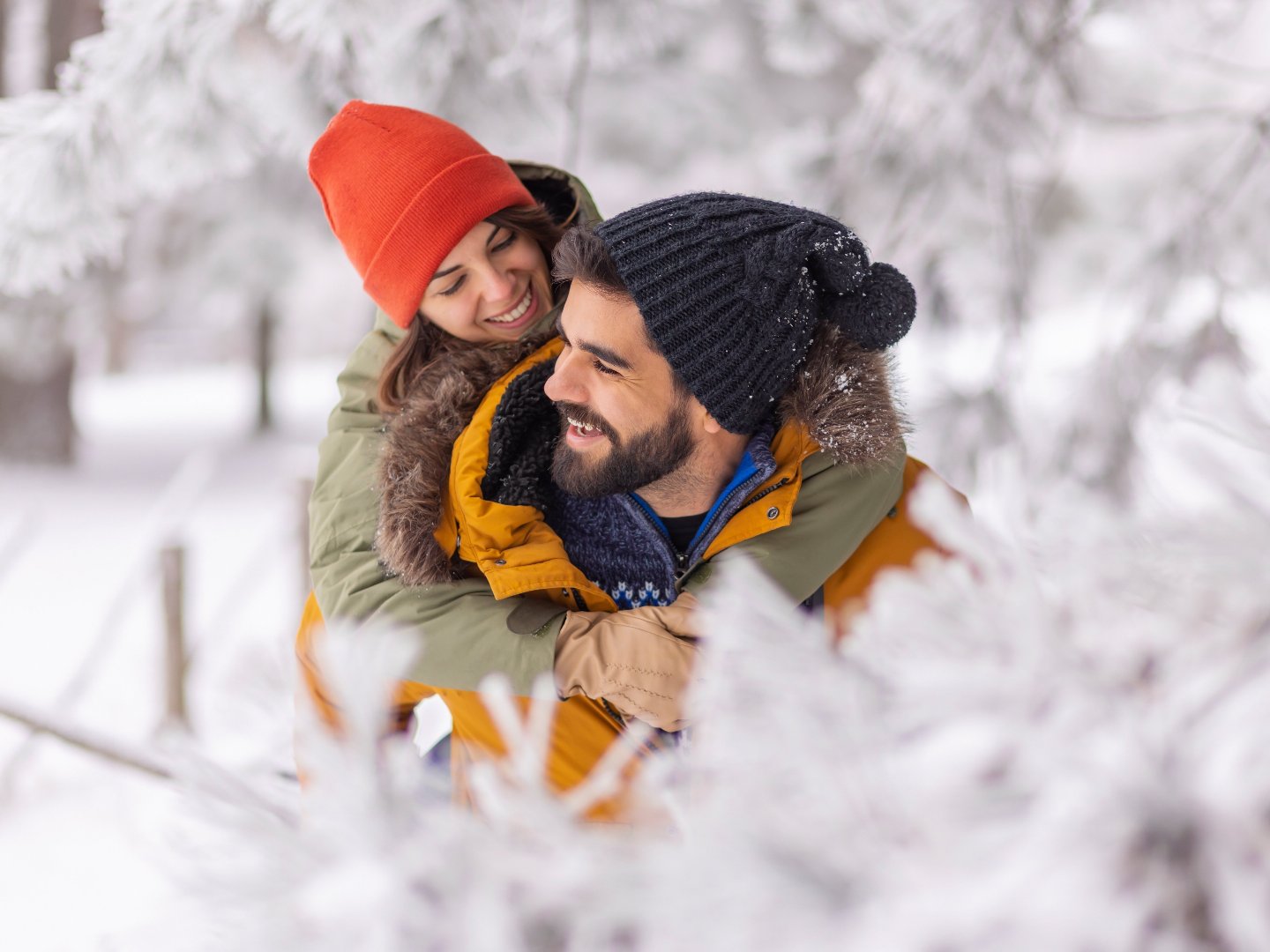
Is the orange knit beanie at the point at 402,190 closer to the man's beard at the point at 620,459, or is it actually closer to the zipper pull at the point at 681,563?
the man's beard at the point at 620,459

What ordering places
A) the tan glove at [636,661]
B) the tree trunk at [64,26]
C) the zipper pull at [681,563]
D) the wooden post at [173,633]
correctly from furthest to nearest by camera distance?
the tree trunk at [64,26] < the wooden post at [173,633] < the zipper pull at [681,563] < the tan glove at [636,661]

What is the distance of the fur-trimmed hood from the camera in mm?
1489

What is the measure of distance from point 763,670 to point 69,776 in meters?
4.70

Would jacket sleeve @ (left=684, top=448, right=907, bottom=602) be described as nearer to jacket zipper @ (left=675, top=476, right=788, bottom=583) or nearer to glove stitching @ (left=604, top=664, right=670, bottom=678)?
jacket zipper @ (left=675, top=476, right=788, bottom=583)

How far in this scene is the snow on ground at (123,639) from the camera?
1.05 metres

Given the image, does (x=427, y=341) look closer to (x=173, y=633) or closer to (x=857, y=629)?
(x=857, y=629)

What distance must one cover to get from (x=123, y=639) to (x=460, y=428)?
5.24 metres

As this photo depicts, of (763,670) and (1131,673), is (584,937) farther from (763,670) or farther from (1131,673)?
(1131,673)

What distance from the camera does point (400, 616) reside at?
1.46m

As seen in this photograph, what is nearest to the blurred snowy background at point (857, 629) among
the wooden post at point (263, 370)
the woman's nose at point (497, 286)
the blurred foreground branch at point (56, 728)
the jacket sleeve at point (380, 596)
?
the blurred foreground branch at point (56, 728)

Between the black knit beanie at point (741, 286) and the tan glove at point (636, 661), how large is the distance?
1.22ft

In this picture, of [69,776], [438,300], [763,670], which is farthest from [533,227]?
[69,776]

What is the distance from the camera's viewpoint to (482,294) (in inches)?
72.1

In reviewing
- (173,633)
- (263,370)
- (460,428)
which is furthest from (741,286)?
(263,370)
